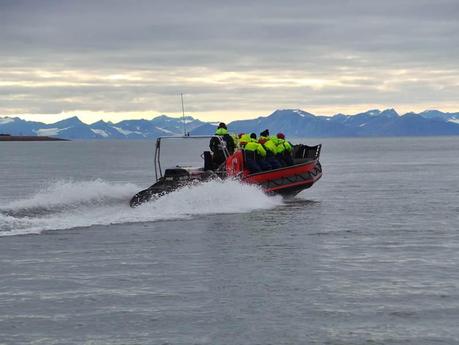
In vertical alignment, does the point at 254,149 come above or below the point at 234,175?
above

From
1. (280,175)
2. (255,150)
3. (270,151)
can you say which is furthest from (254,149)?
(280,175)

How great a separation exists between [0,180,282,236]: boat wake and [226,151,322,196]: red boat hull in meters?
0.37

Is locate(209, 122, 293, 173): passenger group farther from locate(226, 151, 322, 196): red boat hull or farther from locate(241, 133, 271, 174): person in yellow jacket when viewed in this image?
locate(226, 151, 322, 196): red boat hull

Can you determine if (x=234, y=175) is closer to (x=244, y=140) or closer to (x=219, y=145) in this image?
(x=219, y=145)

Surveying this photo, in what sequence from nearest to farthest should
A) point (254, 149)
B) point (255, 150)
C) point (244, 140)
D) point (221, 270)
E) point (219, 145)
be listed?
point (221, 270) → point (219, 145) → point (254, 149) → point (255, 150) → point (244, 140)

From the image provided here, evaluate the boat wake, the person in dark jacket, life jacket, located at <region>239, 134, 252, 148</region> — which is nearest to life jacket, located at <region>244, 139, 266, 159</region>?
life jacket, located at <region>239, 134, 252, 148</region>

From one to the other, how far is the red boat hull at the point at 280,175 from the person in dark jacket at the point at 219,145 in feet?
2.51

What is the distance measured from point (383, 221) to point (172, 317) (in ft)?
41.3

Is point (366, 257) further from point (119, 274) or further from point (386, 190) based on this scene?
point (386, 190)

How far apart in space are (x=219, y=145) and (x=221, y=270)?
11987mm

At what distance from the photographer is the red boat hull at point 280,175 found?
26169 mm

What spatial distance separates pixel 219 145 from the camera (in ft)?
87.9

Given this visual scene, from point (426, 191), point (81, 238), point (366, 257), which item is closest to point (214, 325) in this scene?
point (366, 257)

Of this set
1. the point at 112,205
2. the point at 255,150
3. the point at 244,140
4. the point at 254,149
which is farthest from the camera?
the point at 244,140
